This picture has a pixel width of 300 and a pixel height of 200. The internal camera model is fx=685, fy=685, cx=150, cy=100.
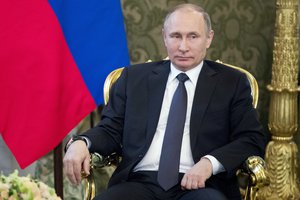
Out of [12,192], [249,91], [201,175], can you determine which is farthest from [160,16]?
[12,192]

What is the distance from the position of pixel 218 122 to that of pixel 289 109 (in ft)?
5.08

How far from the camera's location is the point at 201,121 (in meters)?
2.97

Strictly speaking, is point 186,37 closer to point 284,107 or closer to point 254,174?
point 254,174

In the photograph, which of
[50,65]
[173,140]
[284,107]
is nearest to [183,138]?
[173,140]

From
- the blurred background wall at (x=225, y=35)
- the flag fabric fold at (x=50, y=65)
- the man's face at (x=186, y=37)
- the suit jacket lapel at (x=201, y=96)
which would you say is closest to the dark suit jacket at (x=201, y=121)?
the suit jacket lapel at (x=201, y=96)

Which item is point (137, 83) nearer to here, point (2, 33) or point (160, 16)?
point (2, 33)

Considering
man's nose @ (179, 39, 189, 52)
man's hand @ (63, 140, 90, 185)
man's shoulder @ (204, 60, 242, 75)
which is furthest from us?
man's shoulder @ (204, 60, 242, 75)

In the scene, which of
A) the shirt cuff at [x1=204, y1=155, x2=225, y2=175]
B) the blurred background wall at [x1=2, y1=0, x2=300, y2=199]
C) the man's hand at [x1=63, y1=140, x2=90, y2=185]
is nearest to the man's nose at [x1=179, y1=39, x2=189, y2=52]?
the shirt cuff at [x1=204, y1=155, x2=225, y2=175]

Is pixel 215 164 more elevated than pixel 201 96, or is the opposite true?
pixel 201 96

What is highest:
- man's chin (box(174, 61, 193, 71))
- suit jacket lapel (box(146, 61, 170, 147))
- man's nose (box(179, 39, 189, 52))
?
man's nose (box(179, 39, 189, 52))

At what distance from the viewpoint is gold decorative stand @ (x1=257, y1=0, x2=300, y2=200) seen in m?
4.31

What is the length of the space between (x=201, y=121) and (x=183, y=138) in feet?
0.35

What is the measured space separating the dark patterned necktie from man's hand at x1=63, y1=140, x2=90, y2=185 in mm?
332

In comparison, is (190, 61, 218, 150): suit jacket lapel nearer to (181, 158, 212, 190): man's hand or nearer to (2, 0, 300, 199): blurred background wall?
(181, 158, 212, 190): man's hand
